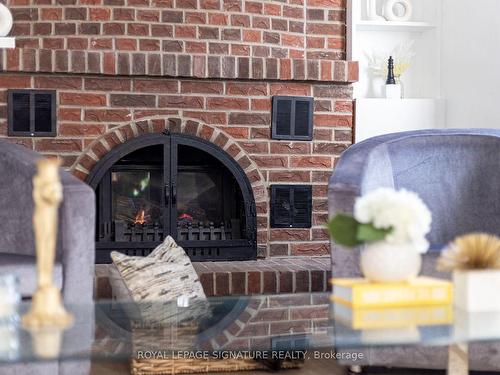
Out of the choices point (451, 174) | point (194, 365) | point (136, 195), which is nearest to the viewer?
point (194, 365)

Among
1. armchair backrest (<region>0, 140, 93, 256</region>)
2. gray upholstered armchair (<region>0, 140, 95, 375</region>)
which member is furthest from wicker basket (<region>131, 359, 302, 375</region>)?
armchair backrest (<region>0, 140, 93, 256</region>)

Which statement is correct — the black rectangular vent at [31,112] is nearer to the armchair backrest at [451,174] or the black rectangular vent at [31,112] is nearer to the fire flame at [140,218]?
the fire flame at [140,218]

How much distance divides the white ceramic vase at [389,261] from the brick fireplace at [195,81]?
2.11 m

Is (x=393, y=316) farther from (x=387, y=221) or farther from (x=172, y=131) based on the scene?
(x=172, y=131)

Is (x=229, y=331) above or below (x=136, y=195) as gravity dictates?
below

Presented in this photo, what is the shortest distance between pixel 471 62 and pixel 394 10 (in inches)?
22.4

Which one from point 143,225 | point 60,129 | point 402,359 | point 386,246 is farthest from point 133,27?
point 386,246

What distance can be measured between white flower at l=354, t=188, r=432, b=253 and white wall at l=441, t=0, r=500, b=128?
2.84m

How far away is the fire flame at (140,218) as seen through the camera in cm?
434

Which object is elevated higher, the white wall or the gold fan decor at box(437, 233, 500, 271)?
the white wall

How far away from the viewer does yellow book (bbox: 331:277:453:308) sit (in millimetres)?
1932

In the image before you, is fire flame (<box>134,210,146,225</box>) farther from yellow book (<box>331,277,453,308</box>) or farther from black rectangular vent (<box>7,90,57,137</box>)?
yellow book (<box>331,277,453,308</box>)

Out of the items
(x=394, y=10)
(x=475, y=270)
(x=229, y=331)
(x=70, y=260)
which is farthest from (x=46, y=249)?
(x=394, y=10)

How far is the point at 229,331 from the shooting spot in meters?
1.92
